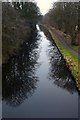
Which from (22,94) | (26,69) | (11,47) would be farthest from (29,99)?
(11,47)

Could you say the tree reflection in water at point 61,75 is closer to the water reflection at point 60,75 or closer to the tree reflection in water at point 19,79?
the water reflection at point 60,75

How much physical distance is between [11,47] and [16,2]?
116 feet

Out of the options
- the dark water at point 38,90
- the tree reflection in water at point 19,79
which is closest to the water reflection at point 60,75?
the dark water at point 38,90

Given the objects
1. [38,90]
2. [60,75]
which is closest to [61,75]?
[60,75]

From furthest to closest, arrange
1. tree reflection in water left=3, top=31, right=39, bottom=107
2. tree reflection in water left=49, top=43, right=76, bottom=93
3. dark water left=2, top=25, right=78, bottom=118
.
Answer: tree reflection in water left=49, top=43, right=76, bottom=93
tree reflection in water left=3, top=31, right=39, bottom=107
dark water left=2, top=25, right=78, bottom=118

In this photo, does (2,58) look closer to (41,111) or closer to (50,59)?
(50,59)

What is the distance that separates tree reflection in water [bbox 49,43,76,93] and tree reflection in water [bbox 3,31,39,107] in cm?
202

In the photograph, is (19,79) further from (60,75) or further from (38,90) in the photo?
(60,75)

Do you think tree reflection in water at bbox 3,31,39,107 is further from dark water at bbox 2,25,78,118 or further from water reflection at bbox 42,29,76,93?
water reflection at bbox 42,29,76,93

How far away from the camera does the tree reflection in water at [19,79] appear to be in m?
22.7

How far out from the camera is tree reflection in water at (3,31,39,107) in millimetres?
22672

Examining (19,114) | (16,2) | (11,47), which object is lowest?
(19,114)

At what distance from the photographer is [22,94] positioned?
913 inches

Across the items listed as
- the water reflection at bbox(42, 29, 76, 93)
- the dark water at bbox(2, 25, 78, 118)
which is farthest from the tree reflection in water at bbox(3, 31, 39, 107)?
the water reflection at bbox(42, 29, 76, 93)
